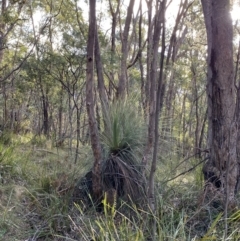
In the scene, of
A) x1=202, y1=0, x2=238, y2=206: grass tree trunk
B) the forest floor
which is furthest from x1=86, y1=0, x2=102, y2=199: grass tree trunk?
x1=202, y1=0, x2=238, y2=206: grass tree trunk

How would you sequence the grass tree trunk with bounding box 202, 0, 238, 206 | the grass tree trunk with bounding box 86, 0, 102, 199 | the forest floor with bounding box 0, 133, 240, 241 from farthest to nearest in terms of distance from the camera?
the grass tree trunk with bounding box 202, 0, 238, 206 < the grass tree trunk with bounding box 86, 0, 102, 199 < the forest floor with bounding box 0, 133, 240, 241

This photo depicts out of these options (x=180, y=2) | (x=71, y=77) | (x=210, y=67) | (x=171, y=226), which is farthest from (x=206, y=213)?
(x=180, y=2)

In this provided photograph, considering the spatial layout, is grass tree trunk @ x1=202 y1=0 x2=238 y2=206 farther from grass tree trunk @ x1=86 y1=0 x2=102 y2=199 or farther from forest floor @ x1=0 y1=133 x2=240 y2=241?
grass tree trunk @ x1=86 y1=0 x2=102 y2=199

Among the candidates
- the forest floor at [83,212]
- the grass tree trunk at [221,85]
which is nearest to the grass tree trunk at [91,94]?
the forest floor at [83,212]

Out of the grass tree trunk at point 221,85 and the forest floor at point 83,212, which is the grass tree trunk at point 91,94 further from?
the grass tree trunk at point 221,85

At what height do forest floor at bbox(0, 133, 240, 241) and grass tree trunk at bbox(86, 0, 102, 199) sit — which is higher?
grass tree trunk at bbox(86, 0, 102, 199)

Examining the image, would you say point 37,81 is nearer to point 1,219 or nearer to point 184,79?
point 184,79

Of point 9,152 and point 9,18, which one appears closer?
point 9,152

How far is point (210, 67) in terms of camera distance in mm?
3955

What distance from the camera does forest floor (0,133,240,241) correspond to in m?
2.79

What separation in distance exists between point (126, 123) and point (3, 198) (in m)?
1.62

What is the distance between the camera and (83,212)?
11.5 feet

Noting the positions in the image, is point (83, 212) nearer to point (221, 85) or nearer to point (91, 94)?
point (91, 94)

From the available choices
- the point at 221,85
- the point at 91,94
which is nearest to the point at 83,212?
the point at 91,94
